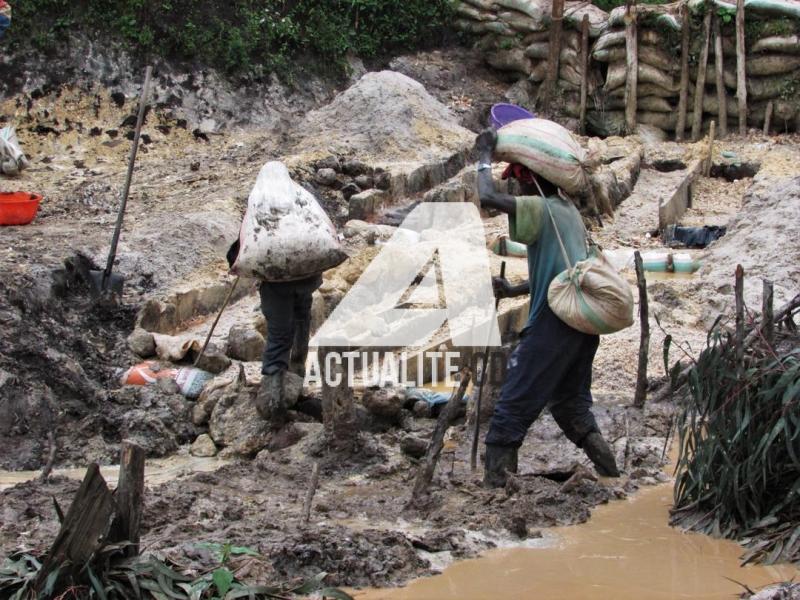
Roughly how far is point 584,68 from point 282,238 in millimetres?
11887

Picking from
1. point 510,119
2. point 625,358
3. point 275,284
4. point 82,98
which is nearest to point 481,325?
point 625,358

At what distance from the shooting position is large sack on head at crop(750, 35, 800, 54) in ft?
52.9

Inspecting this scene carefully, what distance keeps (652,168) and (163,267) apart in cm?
839

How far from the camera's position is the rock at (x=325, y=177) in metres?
11.4

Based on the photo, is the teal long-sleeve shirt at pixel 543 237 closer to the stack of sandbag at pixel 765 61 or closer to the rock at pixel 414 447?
the rock at pixel 414 447

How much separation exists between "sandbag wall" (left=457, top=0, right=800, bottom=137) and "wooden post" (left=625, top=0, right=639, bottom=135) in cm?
17

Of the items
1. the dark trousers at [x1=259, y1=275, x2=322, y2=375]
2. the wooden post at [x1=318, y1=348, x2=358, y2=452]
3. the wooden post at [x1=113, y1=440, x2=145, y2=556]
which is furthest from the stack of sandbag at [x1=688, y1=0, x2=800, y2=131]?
the wooden post at [x1=113, y1=440, x2=145, y2=556]

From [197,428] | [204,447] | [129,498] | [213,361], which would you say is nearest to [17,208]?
[213,361]

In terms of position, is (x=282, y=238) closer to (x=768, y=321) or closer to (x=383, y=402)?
(x=383, y=402)

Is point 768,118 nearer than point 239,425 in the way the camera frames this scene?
No

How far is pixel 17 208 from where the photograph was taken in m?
9.36

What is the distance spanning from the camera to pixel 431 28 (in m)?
18.4

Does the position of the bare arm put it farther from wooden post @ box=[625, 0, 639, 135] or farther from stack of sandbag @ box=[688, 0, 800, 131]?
stack of sandbag @ box=[688, 0, 800, 131]

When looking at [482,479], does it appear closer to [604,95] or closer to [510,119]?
[510,119]
